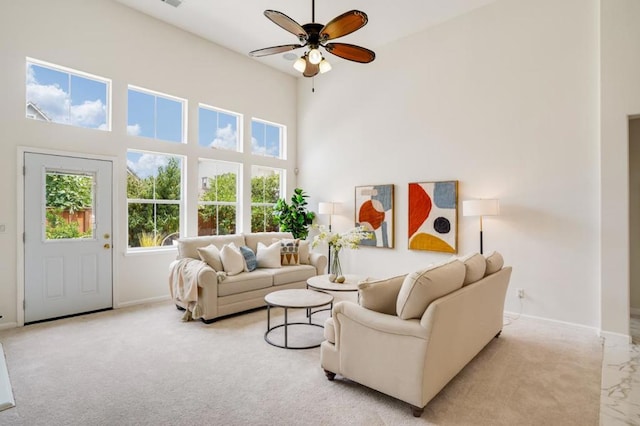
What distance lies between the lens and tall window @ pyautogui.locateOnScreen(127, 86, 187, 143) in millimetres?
5086

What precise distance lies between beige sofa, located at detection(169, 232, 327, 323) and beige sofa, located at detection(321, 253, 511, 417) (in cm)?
190

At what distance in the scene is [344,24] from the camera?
2.95 metres

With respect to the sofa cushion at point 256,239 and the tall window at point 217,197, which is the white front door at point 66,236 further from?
the sofa cushion at point 256,239

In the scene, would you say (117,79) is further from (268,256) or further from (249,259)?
(268,256)

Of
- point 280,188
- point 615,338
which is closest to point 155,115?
point 280,188

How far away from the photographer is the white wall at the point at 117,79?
3969mm

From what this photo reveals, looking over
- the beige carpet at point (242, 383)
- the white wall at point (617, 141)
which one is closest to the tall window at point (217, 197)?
the beige carpet at point (242, 383)

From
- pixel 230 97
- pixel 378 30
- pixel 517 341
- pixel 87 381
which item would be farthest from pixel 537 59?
pixel 87 381

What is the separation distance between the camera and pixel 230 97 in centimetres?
616

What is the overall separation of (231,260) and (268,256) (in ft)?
2.32

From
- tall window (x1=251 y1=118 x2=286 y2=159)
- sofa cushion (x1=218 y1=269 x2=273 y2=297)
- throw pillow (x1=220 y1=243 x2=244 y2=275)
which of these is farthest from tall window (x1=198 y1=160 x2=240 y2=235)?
sofa cushion (x1=218 y1=269 x2=273 y2=297)

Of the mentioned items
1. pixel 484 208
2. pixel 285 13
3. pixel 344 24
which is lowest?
pixel 484 208

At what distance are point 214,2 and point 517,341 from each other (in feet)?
18.4

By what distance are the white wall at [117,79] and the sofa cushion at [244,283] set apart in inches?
62.1
